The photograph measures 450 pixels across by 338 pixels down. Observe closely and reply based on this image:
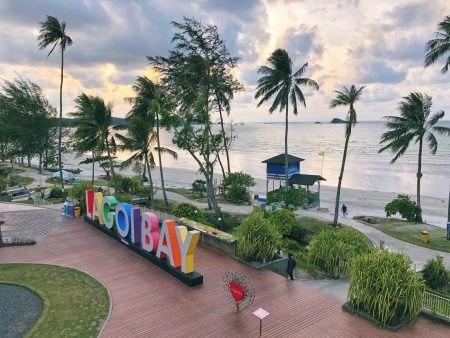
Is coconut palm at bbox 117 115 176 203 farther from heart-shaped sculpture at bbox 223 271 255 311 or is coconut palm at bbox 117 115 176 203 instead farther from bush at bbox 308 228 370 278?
heart-shaped sculpture at bbox 223 271 255 311

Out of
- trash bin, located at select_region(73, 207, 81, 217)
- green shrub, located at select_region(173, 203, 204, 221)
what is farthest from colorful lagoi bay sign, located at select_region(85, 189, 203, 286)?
green shrub, located at select_region(173, 203, 204, 221)

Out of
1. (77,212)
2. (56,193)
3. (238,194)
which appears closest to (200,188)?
(238,194)

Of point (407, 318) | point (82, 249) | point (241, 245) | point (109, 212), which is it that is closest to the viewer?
point (407, 318)

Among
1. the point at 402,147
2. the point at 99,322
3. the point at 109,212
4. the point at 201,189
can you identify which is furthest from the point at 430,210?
the point at 99,322

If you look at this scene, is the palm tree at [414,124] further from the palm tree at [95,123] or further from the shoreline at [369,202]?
the palm tree at [95,123]

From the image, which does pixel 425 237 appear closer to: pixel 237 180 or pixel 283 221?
pixel 283 221

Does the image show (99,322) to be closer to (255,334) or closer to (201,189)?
(255,334)
